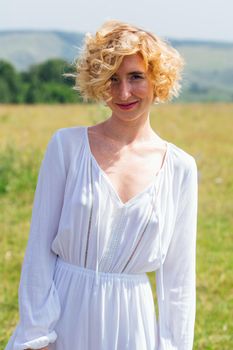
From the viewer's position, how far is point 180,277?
3.04 metres

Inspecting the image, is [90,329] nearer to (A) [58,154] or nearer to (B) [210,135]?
(A) [58,154]

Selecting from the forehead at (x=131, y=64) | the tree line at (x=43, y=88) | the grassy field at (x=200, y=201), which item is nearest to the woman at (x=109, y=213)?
the forehead at (x=131, y=64)

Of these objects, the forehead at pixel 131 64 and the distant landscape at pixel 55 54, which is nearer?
the forehead at pixel 131 64

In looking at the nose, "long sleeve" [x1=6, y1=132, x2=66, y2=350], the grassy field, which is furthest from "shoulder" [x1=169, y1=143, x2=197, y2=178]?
the grassy field

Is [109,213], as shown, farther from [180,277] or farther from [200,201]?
[200,201]

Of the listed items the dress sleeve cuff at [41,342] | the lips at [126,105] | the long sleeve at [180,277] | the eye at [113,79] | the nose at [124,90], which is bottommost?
the dress sleeve cuff at [41,342]

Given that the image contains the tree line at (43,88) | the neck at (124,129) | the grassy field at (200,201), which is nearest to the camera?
the neck at (124,129)

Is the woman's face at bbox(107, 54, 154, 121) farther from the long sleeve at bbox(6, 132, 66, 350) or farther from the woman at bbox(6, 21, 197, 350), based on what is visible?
the long sleeve at bbox(6, 132, 66, 350)

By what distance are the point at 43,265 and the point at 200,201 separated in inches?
272

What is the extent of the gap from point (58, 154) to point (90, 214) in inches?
8.4

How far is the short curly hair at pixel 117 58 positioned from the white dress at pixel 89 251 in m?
0.17

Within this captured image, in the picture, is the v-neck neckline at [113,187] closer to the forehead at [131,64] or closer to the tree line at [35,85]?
the forehead at [131,64]

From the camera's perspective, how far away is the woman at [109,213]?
9.42 ft

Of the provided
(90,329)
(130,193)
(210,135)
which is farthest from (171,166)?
(210,135)
